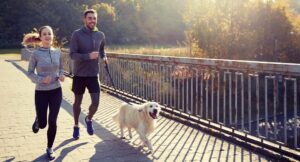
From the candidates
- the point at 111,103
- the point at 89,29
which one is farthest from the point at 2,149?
the point at 111,103

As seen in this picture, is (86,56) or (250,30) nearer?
(86,56)

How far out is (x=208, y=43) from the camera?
86.2 ft

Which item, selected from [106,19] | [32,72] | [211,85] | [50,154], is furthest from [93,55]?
[106,19]

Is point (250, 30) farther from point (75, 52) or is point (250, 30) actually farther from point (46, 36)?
point (46, 36)

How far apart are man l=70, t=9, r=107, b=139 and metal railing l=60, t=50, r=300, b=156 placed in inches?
76.5

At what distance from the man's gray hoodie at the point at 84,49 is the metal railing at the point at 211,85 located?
6.35 feet

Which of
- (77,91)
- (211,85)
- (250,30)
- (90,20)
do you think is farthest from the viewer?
(250,30)

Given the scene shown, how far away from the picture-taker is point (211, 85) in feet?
27.0

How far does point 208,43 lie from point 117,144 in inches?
803

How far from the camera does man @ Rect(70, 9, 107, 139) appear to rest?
6.66m

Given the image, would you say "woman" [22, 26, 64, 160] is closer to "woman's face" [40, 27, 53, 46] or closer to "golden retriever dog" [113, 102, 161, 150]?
"woman's face" [40, 27, 53, 46]

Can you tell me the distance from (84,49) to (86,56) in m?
0.20

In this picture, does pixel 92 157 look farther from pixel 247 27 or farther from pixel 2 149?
pixel 247 27

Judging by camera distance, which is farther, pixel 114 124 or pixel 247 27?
pixel 247 27
